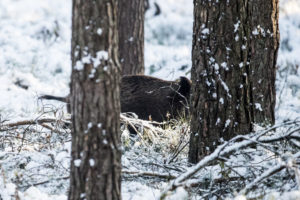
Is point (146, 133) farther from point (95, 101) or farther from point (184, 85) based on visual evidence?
point (95, 101)

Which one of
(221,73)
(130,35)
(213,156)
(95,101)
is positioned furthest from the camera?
(130,35)

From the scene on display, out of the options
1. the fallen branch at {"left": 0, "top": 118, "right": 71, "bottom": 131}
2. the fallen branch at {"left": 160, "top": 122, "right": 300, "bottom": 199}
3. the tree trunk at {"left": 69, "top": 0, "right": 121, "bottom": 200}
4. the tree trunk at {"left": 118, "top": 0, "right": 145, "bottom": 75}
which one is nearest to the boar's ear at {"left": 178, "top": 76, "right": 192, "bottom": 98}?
the fallen branch at {"left": 0, "top": 118, "right": 71, "bottom": 131}

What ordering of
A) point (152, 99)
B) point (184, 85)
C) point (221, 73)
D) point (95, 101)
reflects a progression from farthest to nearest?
point (152, 99) < point (184, 85) < point (221, 73) < point (95, 101)

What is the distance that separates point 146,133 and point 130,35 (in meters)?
3.40

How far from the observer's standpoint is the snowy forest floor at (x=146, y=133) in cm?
319

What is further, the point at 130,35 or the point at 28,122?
the point at 130,35

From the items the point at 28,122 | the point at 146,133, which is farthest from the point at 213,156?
the point at 28,122

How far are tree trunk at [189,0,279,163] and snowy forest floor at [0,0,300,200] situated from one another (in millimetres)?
201

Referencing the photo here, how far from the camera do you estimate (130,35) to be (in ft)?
26.0

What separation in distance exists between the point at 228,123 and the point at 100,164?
1.50 m

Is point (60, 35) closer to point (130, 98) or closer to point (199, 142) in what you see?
point (130, 98)

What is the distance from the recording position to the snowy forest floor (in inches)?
125

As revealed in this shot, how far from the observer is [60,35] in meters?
12.0

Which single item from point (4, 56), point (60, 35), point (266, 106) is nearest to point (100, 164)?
point (266, 106)
